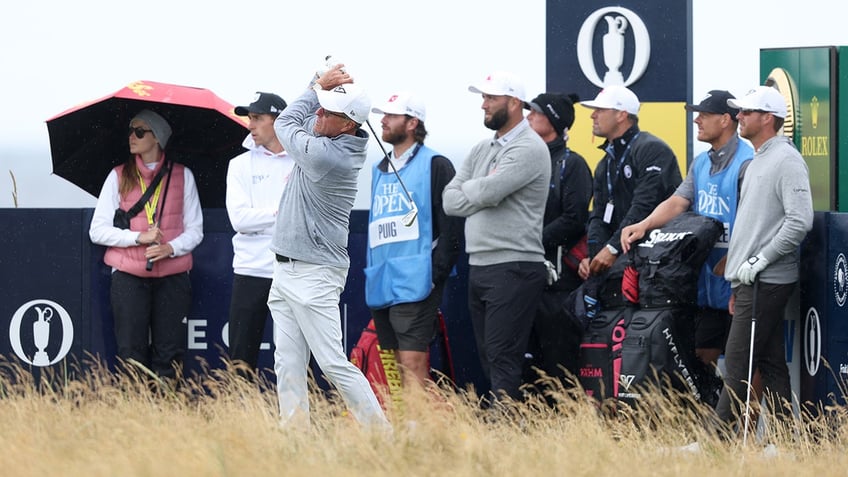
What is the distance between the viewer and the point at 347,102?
771cm

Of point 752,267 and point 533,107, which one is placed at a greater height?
point 533,107

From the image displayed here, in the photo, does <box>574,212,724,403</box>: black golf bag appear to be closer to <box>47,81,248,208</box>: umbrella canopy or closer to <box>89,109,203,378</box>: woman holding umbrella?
<box>89,109,203,378</box>: woman holding umbrella

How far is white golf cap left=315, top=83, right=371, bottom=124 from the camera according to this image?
7.70 meters

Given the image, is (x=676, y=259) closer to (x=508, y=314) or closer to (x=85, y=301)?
(x=508, y=314)

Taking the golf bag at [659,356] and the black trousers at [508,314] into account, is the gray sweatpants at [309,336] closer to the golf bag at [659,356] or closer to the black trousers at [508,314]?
the black trousers at [508,314]

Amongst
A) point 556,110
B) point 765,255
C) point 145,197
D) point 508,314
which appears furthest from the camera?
point 145,197

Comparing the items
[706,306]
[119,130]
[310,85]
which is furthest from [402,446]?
[119,130]

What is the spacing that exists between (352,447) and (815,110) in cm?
537

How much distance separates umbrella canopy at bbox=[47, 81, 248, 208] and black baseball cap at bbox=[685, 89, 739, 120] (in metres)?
3.16

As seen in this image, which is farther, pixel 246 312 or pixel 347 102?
pixel 246 312

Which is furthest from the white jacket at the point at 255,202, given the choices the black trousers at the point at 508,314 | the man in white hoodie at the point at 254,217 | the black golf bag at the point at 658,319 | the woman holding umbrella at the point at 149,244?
the black golf bag at the point at 658,319

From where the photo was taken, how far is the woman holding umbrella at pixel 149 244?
972cm

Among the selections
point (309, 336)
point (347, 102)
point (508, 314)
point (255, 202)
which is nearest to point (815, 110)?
point (508, 314)

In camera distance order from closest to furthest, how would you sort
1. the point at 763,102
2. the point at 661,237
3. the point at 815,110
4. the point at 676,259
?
the point at 763,102 → the point at 676,259 → the point at 661,237 → the point at 815,110
